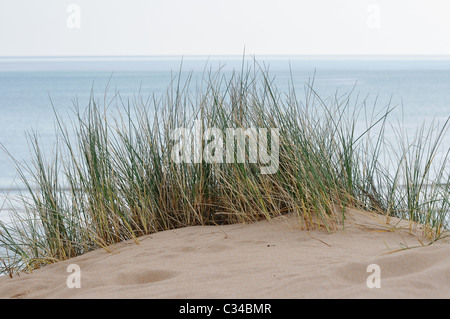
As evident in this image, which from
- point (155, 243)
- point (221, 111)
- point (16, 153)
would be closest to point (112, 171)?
point (155, 243)

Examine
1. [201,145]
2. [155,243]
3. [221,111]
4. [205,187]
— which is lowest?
[155,243]

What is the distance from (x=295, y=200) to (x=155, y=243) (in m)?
0.74

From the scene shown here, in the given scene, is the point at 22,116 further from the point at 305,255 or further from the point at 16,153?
the point at 305,255

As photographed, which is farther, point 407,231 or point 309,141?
point 309,141

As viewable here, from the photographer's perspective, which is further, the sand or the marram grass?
the marram grass

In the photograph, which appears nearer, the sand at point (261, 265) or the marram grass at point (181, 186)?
the sand at point (261, 265)

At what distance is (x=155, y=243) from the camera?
99.4 inches

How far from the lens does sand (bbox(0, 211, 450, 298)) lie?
5.36 ft

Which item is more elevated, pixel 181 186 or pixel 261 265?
pixel 181 186

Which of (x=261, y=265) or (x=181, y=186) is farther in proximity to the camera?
(x=181, y=186)

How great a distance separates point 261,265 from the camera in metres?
1.94

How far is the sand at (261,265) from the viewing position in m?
1.63
